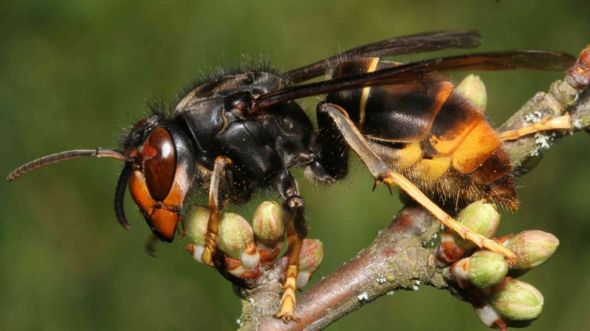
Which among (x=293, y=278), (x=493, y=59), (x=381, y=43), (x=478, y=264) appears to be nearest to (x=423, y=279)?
(x=478, y=264)

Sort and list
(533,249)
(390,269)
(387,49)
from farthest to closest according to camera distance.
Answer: (387,49), (390,269), (533,249)

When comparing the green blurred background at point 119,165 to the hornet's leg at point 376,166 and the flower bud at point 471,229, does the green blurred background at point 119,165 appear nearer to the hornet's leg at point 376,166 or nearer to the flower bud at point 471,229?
the hornet's leg at point 376,166

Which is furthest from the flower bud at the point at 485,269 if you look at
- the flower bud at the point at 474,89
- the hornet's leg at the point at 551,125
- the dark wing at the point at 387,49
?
the dark wing at the point at 387,49

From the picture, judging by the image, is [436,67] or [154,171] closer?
[436,67]

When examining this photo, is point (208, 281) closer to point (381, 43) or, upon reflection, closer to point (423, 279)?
point (381, 43)

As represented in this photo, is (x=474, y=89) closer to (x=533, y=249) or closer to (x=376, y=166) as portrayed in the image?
(x=376, y=166)

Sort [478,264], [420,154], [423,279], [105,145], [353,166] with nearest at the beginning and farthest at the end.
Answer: [478,264]
[423,279]
[420,154]
[353,166]
[105,145]

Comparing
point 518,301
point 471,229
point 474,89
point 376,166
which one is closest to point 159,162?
point 376,166
